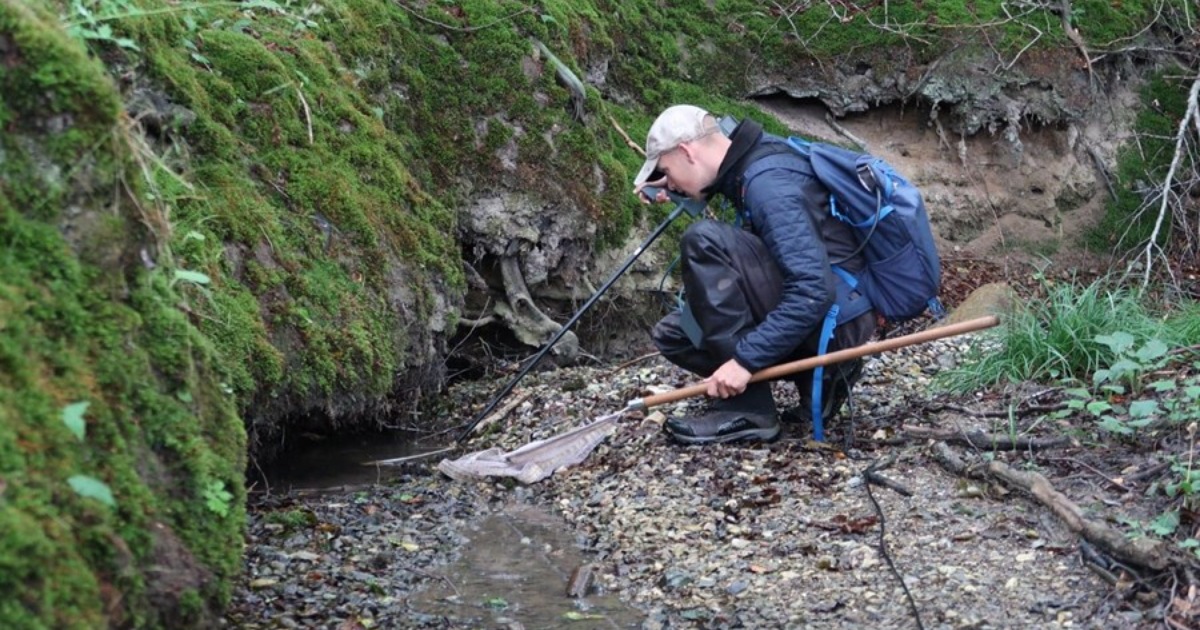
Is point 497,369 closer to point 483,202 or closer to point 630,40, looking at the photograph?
point 483,202

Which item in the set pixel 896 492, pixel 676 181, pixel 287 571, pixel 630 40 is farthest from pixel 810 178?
pixel 630 40

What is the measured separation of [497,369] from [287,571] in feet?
11.0

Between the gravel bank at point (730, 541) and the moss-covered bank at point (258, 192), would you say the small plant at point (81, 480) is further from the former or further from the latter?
the gravel bank at point (730, 541)

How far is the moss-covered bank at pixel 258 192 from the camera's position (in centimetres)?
284

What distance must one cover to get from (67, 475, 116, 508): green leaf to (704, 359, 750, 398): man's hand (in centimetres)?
318

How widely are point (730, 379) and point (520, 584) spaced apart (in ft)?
4.45

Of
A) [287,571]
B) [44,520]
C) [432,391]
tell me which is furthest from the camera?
[432,391]

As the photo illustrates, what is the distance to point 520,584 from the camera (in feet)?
15.6

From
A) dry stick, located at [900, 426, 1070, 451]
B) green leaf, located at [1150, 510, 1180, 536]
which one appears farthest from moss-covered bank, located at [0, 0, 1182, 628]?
green leaf, located at [1150, 510, 1180, 536]

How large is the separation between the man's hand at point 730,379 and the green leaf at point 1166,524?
72.6 inches

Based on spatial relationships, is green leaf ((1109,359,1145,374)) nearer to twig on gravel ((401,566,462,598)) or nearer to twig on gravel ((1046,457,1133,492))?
twig on gravel ((1046,457,1133,492))

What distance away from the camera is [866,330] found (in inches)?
219

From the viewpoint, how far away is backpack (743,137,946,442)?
534 centimetres

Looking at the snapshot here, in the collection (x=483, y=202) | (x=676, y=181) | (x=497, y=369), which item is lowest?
(x=497, y=369)
